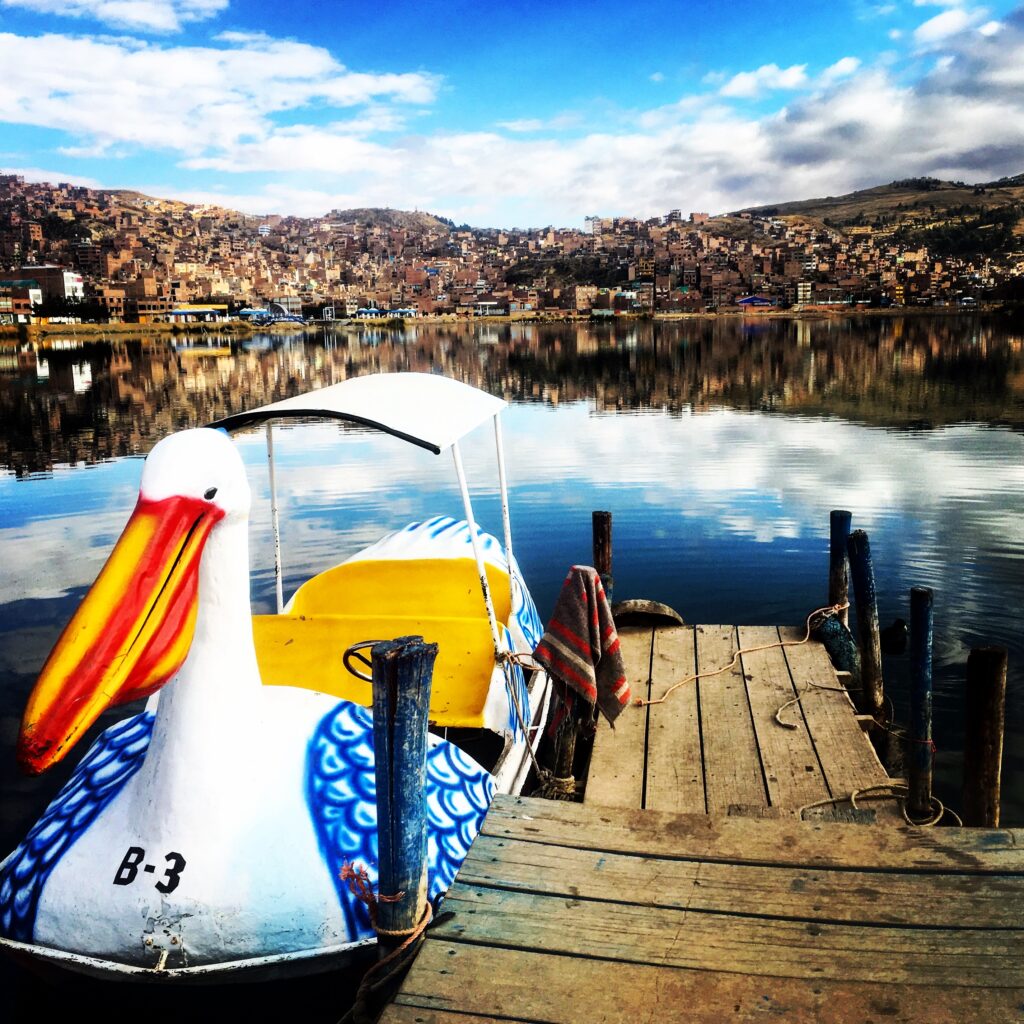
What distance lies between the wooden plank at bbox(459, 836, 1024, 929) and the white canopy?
237cm

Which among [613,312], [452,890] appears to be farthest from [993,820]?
[613,312]

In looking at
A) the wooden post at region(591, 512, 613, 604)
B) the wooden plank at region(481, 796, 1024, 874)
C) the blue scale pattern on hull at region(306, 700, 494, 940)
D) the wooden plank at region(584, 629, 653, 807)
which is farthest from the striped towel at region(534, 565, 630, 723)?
the wooden post at region(591, 512, 613, 604)

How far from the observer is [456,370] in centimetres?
5053

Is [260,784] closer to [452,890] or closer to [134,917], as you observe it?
[134,917]

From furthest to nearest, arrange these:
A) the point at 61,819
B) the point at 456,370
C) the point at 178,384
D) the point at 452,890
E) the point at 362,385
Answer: the point at 456,370
the point at 178,384
the point at 362,385
the point at 61,819
the point at 452,890

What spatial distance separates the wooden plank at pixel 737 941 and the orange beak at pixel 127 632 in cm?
148

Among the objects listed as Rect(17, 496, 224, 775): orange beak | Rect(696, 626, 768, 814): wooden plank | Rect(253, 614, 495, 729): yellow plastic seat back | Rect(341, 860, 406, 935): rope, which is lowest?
Rect(696, 626, 768, 814): wooden plank

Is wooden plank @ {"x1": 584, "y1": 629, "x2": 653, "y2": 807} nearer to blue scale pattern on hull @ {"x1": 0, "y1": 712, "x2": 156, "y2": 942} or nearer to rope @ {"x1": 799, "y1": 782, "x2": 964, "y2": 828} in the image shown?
rope @ {"x1": 799, "y1": 782, "x2": 964, "y2": 828}

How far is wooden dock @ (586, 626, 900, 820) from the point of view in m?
5.36

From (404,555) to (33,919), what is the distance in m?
4.76

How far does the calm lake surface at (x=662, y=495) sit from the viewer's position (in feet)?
34.6

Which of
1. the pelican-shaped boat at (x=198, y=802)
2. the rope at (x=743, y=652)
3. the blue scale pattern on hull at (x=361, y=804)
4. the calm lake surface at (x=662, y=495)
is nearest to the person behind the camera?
the pelican-shaped boat at (x=198, y=802)

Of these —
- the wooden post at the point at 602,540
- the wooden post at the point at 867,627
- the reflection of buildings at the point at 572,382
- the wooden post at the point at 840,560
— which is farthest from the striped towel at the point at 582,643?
the reflection of buildings at the point at 572,382

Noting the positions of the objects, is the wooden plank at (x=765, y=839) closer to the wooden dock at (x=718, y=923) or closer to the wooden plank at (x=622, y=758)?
the wooden dock at (x=718, y=923)
